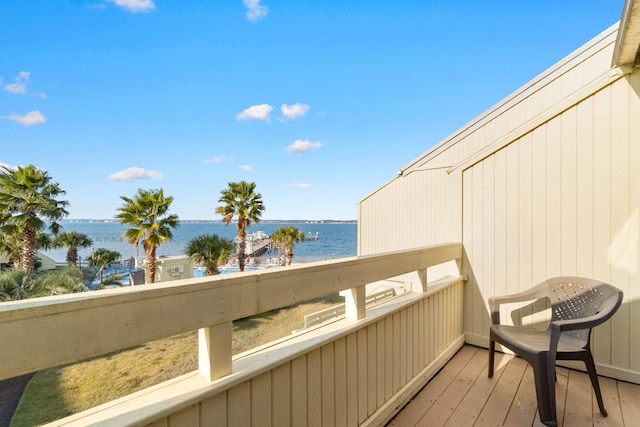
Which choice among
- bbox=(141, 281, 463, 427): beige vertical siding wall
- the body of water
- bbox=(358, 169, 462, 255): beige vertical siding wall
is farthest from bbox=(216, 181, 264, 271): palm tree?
bbox=(141, 281, 463, 427): beige vertical siding wall

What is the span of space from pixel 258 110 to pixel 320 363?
26856 mm

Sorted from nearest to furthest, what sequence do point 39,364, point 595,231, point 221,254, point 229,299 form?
1. point 39,364
2. point 229,299
3. point 595,231
4. point 221,254

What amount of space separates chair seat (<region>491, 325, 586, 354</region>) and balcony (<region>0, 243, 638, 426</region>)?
1.28ft

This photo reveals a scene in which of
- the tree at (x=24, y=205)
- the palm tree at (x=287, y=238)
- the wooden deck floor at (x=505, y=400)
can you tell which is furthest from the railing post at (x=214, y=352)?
the palm tree at (x=287, y=238)

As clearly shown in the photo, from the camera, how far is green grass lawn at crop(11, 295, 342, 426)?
5898 millimetres

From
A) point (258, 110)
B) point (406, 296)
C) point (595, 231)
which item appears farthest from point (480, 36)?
point (258, 110)

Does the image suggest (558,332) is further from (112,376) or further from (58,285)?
(58,285)

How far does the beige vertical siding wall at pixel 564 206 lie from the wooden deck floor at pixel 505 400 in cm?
29

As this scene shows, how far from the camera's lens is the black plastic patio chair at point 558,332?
161 centimetres

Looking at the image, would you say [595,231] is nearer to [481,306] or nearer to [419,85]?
[481,306]

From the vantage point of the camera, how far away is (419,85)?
27.1 feet

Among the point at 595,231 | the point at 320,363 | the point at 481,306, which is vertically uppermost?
the point at 595,231

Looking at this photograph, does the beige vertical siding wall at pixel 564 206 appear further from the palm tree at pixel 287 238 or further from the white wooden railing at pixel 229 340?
the palm tree at pixel 287 238

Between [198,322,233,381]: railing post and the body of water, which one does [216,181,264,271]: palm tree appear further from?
[198,322,233,381]: railing post
